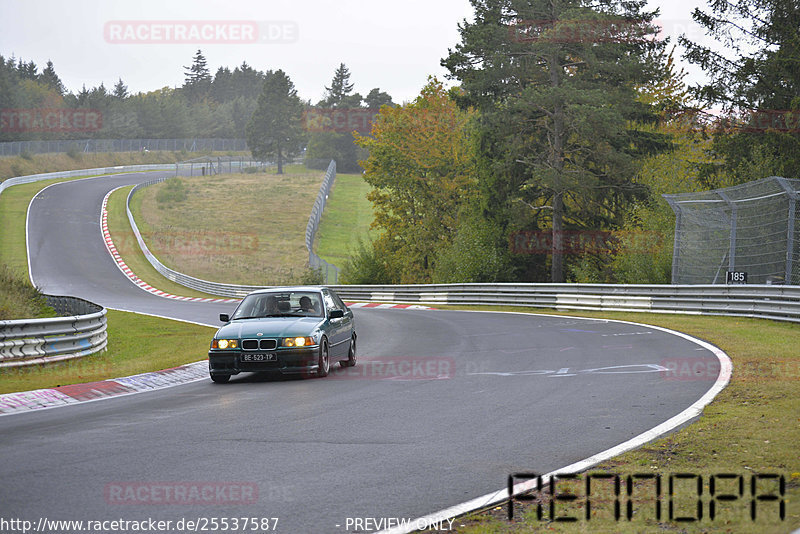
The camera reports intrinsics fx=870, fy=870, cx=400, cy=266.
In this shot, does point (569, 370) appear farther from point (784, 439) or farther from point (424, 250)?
point (424, 250)

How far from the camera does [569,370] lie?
12.8 meters

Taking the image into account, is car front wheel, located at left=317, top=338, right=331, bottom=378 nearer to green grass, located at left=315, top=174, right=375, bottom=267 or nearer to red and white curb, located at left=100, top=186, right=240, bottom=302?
red and white curb, located at left=100, top=186, right=240, bottom=302

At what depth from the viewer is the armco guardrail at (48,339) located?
14.1 meters

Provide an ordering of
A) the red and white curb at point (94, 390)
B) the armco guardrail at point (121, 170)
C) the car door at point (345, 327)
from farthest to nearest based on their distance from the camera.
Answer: the armco guardrail at point (121, 170)
the car door at point (345, 327)
the red and white curb at point (94, 390)

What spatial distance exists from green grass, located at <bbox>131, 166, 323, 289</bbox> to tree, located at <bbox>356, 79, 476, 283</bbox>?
24.9ft

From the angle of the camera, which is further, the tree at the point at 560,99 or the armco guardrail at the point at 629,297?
the tree at the point at 560,99

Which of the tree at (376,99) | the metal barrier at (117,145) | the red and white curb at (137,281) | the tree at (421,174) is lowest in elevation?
the red and white curb at (137,281)

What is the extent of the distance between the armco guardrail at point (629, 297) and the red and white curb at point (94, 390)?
13527 mm

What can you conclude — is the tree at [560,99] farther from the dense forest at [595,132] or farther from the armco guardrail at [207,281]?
the armco guardrail at [207,281]

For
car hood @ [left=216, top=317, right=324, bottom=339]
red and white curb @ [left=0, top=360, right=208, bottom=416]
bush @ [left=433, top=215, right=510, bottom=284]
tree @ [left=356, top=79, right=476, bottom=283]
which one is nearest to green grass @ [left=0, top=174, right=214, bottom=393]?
red and white curb @ [left=0, top=360, right=208, bottom=416]

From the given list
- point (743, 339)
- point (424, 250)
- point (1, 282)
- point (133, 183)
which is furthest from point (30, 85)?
point (743, 339)

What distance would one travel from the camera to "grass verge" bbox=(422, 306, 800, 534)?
4.79 meters

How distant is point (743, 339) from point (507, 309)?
1660cm

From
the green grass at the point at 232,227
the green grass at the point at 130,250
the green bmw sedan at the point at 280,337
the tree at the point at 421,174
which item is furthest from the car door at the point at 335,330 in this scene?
the tree at the point at 421,174
